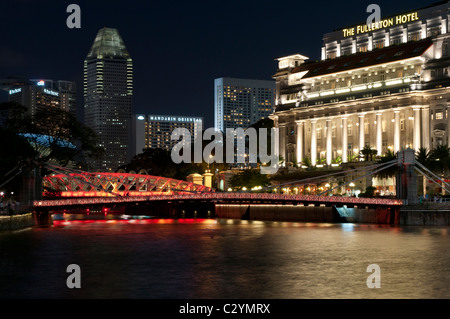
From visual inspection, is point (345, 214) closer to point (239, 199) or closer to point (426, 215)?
point (239, 199)

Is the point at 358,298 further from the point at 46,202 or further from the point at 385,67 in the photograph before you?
the point at 385,67

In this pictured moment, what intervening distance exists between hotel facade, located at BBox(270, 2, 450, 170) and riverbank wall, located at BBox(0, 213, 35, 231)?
249ft

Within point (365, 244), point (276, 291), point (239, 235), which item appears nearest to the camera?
point (276, 291)

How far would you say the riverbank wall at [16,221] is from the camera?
288ft

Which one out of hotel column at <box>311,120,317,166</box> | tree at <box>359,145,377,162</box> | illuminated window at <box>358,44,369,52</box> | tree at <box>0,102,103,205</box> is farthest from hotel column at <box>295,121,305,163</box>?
tree at <box>0,102,103,205</box>

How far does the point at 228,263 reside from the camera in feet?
206

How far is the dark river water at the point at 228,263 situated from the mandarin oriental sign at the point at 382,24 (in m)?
78.2

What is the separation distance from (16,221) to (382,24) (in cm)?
10463

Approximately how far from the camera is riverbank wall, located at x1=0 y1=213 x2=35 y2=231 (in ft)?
288

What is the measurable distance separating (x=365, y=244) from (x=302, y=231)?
19.0m
